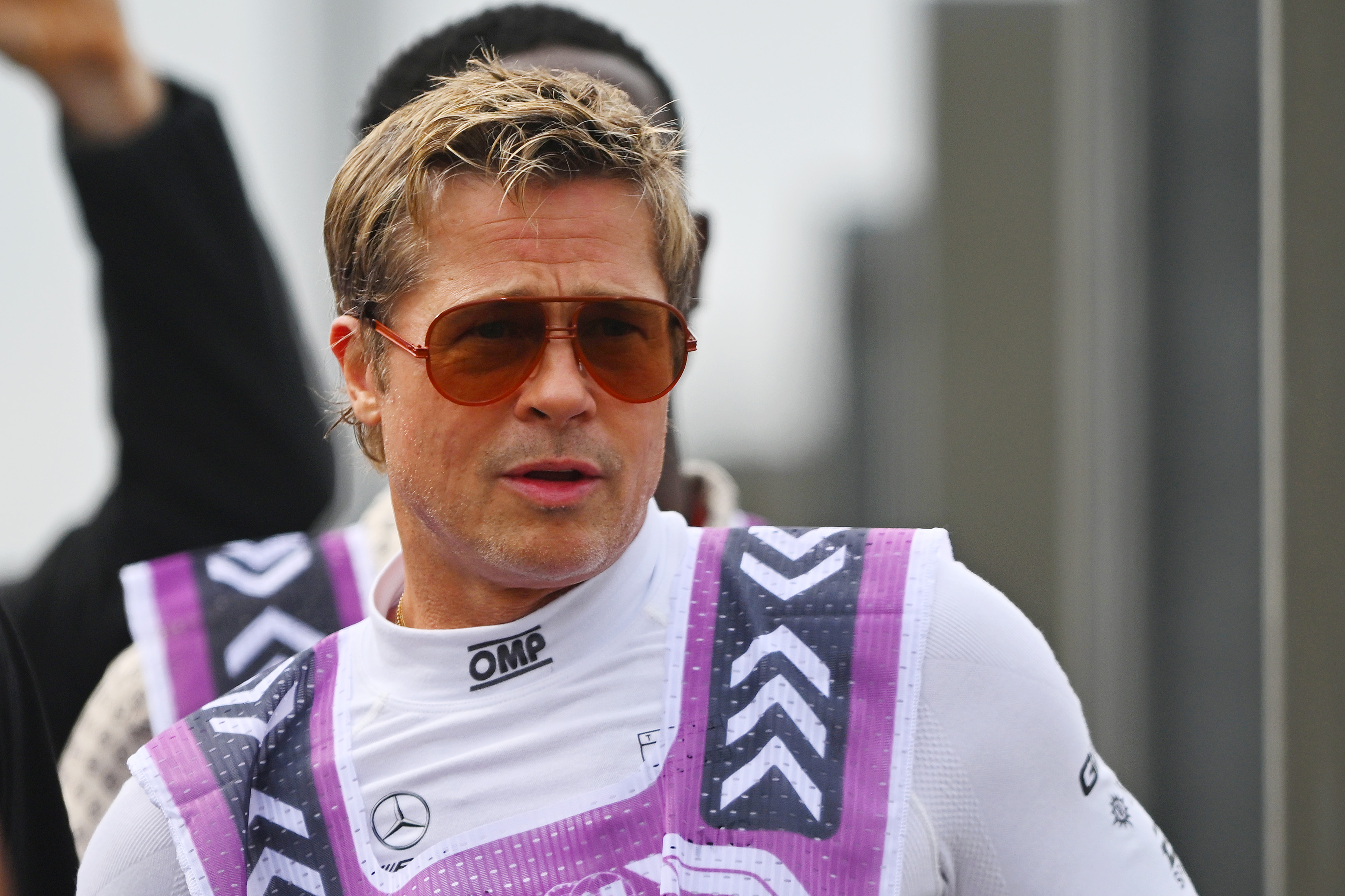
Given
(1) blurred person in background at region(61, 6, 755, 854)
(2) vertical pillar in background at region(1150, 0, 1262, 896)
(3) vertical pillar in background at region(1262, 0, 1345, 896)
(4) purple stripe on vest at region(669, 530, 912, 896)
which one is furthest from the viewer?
(2) vertical pillar in background at region(1150, 0, 1262, 896)

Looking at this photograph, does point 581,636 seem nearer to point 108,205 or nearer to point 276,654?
point 276,654

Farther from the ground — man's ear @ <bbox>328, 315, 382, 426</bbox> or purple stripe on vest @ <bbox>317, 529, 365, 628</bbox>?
man's ear @ <bbox>328, 315, 382, 426</bbox>

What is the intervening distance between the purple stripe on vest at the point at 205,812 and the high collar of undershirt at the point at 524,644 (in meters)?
0.25

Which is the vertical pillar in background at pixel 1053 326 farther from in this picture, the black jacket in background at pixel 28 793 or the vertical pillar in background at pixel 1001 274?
the black jacket in background at pixel 28 793

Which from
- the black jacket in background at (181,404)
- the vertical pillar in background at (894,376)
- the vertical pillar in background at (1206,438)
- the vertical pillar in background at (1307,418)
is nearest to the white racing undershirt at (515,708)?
the black jacket in background at (181,404)

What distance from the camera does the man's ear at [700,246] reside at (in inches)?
103

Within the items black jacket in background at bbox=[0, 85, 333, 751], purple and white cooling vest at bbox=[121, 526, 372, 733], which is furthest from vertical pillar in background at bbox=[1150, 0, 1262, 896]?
purple and white cooling vest at bbox=[121, 526, 372, 733]

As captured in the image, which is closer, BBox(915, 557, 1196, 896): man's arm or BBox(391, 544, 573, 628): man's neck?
BBox(915, 557, 1196, 896): man's arm

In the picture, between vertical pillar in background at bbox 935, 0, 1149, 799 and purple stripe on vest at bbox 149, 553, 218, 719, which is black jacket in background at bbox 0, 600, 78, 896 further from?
vertical pillar in background at bbox 935, 0, 1149, 799

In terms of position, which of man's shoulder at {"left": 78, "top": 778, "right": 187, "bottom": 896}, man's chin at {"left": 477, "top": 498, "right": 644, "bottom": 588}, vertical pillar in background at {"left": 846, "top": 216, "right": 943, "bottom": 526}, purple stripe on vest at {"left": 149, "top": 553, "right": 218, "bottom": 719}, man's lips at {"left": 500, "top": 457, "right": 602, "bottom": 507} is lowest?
vertical pillar in background at {"left": 846, "top": 216, "right": 943, "bottom": 526}

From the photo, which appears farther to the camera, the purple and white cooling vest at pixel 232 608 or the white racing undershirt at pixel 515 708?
the purple and white cooling vest at pixel 232 608

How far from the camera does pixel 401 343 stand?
2.02 meters

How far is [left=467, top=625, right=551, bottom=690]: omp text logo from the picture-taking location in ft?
6.59

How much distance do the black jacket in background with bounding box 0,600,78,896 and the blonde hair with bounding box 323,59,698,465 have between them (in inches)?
22.9
